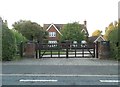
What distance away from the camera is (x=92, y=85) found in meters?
10.8

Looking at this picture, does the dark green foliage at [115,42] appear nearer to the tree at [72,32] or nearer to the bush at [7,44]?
the bush at [7,44]

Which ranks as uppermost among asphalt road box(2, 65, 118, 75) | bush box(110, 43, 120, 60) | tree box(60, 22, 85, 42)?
tree box(60, 22, 85, 42)

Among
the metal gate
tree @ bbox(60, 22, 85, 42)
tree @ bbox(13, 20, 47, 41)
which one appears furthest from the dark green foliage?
tree @ bbox(60, 22, 85, 42)

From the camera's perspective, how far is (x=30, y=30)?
72188 millimetres

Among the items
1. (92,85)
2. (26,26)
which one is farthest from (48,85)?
(26,26)

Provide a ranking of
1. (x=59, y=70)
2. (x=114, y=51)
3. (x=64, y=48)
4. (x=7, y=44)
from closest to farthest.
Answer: (x=59, y=70) < (x=7, y=44) < (x=114, y=51) < (x=64, y=48)

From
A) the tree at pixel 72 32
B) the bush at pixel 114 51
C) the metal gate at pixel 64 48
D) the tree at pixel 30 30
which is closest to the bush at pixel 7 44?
the metal gate at pixel 64 48

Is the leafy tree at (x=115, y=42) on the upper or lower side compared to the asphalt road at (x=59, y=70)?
upper

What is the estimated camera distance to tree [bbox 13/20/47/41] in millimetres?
71562

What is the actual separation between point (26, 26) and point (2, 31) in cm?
5093

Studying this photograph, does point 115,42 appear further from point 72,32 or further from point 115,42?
point 72,32

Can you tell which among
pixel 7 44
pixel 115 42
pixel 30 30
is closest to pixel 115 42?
pixel 115 42

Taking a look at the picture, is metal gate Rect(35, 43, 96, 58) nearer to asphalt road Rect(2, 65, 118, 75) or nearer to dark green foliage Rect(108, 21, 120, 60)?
dark green foliage Rect(108, 21, 120, 60)

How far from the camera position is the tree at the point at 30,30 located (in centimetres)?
7156
